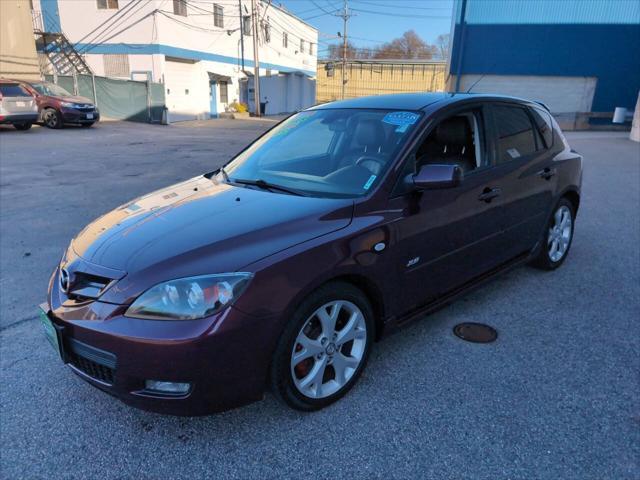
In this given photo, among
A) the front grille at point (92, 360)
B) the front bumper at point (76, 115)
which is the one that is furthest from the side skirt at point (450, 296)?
the front bumper at point (76, 115)

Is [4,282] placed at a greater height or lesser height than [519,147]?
lesser

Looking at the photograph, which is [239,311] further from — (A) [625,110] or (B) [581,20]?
(B) [581,20]

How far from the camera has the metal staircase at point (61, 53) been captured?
28.0m

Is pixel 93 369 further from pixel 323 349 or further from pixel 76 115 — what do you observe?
pixel 76 115

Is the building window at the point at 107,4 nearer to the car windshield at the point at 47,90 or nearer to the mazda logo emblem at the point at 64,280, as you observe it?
the car windshield at the point at 47,90

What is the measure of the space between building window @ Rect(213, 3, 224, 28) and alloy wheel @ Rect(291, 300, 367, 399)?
118ft

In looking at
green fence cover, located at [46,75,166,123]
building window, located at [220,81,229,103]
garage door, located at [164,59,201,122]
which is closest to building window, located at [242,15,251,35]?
building window, located at [220,81,229,103]

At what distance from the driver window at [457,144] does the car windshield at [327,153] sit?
20 cm

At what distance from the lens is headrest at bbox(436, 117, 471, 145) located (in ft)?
10.9

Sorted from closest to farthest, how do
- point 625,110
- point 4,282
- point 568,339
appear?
1. point 568,339
2. point 4,282
3. point 625,110

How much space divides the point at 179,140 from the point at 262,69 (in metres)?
26.7

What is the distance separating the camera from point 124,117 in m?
26.5

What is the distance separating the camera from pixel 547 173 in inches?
168

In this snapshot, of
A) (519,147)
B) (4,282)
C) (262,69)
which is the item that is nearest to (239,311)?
(519,147)
